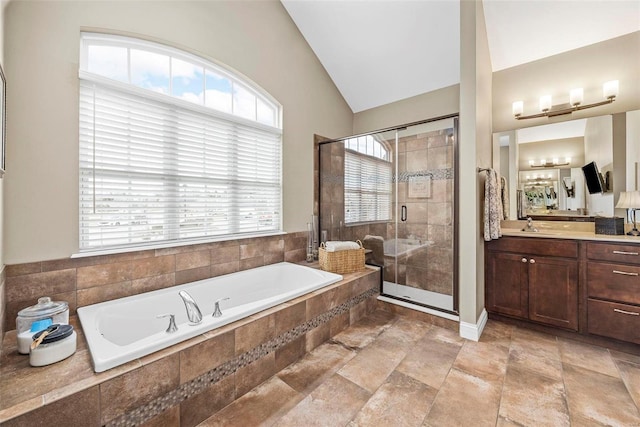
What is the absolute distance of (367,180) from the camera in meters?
3.50

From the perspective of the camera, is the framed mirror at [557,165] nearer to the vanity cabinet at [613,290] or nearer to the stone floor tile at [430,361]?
the vanity cabinet at [613,290]

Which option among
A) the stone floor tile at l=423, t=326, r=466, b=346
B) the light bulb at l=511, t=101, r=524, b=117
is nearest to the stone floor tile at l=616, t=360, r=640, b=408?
the stone floor tile at l=423, t=326, r=466, b=346

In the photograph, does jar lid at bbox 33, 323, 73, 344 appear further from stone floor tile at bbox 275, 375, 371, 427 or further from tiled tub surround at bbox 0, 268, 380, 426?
stone floor tile at bbox 275, 375, 371, 427

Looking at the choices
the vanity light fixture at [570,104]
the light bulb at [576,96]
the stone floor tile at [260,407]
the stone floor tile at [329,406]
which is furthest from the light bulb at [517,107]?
the stone floor tile at [260,407]

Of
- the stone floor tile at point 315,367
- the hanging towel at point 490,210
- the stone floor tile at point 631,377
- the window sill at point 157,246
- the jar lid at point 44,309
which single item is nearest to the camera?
the jar lid at point 44,309

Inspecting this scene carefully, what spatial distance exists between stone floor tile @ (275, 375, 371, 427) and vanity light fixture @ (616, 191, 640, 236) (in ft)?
9.15

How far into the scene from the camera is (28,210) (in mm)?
1717

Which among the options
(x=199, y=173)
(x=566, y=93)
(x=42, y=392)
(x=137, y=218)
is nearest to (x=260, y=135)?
(x=199, y=173)

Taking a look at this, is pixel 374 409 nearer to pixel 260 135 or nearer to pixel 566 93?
pixel 260 135

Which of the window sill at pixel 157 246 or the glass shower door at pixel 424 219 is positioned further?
the glass shower door at pixel 424 219

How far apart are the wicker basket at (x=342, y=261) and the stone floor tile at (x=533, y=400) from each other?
1.48 m

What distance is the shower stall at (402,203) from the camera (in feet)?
9.53

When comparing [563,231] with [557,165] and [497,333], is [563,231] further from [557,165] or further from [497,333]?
[497,333]

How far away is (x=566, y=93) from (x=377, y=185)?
2.16 m
